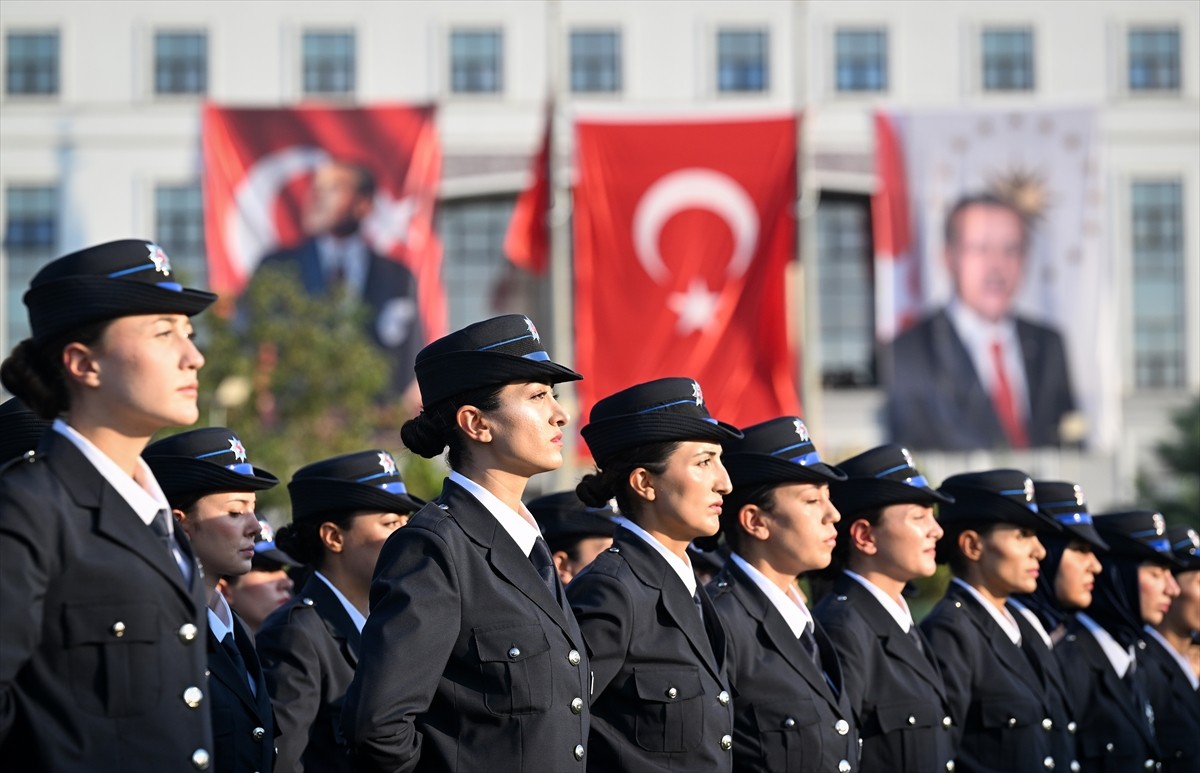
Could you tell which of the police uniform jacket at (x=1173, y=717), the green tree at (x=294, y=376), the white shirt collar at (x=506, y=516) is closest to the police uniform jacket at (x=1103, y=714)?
the police uniform jacket at (x=1173, y=717)

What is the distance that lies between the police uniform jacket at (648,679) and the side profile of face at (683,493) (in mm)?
199

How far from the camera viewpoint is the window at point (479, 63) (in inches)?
1633

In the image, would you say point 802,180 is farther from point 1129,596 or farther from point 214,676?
point 214,676

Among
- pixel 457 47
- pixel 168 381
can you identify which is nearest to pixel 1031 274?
pixel 457 47

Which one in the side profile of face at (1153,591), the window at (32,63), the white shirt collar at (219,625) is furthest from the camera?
the window at (32,63)

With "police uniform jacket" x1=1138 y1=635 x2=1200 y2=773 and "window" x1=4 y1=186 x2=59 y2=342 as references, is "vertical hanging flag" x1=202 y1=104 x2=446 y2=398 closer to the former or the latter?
"window" x1=4 y1=186 x2=59 y2=342

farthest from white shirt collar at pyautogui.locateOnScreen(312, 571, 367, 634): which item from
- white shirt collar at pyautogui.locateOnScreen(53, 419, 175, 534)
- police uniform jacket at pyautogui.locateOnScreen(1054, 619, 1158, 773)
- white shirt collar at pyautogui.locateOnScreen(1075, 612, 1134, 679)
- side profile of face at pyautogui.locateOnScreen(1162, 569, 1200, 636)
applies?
side profile of face at pyautogui.locateOnScreen(1162, 569, 1200, 636)

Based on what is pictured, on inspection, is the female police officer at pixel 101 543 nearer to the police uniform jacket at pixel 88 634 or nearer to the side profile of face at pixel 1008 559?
the police uniform jacket at pixel 88 634

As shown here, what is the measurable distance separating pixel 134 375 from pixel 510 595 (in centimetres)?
133

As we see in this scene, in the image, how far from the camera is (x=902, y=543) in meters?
7.24

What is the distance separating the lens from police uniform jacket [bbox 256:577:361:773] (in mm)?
6066

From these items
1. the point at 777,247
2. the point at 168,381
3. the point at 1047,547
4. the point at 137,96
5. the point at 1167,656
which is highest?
the point at 137,96

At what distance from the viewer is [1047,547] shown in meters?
8.79

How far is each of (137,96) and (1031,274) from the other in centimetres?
2122
